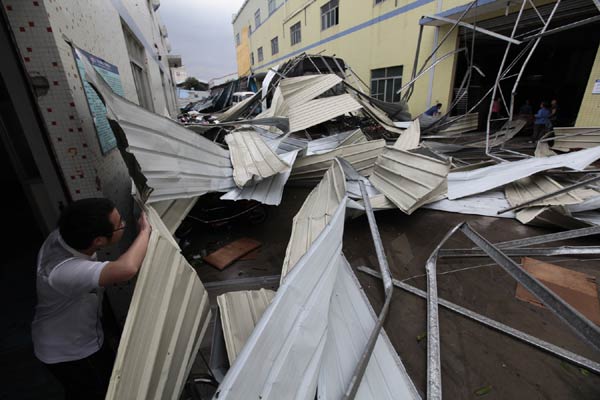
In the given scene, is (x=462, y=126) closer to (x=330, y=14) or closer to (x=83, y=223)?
(x=83, y=223)

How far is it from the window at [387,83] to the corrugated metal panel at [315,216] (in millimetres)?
9620

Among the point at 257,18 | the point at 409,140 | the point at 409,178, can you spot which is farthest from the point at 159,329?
the point at 257,18

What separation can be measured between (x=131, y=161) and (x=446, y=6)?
10.5 m

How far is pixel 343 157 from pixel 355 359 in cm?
297

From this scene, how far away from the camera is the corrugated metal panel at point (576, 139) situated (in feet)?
17.1

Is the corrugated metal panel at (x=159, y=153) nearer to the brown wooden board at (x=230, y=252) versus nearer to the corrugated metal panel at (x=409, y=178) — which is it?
the brown wooden board at (x=230, y=252)

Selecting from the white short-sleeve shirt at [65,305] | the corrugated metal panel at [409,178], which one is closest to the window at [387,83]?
the corrugated metal panel at [409,178]

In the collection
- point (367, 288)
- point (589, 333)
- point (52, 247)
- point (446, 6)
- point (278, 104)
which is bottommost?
point (367, 288)

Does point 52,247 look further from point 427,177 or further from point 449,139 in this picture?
point 449,139

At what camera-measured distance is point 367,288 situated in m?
2.40

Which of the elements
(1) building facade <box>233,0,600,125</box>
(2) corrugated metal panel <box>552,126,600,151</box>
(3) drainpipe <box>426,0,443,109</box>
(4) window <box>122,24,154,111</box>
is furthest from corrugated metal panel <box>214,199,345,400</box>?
(3) drainpipe <box>426,0,443,109</box>

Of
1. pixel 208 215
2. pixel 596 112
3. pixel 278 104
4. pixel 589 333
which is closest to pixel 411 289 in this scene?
pixel 589 333

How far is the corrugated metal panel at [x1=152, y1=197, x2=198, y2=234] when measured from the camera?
82.3 inches

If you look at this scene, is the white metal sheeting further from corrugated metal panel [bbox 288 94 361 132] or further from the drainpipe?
the drainpipe
